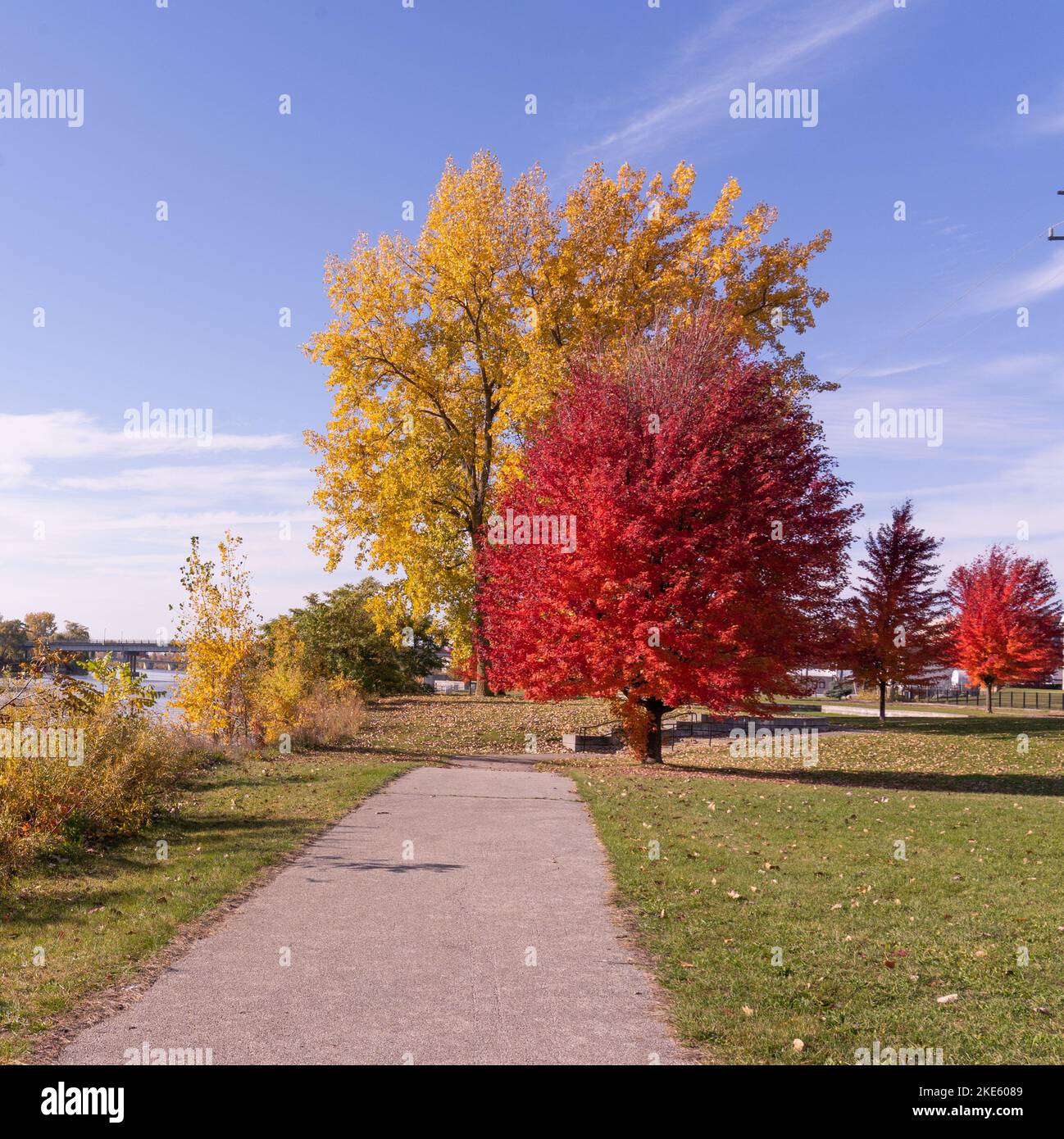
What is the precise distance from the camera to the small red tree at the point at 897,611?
108 ft

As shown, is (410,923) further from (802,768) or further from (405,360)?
(405,360)

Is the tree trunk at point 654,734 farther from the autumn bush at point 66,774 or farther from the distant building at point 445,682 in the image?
the distant building at point 445,682

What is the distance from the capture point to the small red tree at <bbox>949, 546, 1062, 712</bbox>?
40.2 meters

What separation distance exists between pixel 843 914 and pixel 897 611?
27.2 metres

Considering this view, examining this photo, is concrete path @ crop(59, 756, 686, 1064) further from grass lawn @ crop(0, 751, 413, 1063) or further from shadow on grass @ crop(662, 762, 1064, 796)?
shadow on grass @ crop(662, 762, 1064, 796)

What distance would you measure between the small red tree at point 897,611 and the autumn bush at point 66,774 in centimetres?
2567

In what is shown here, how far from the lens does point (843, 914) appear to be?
27.0ft

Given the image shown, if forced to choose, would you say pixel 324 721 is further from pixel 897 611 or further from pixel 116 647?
pixel 116 647

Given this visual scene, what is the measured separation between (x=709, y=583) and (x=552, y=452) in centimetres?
417

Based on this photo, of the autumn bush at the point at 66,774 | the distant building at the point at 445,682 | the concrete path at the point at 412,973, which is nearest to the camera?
the concrete path at the point at 412,973

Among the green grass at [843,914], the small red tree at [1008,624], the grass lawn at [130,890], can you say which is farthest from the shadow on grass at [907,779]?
the small red tree at [1008,624]

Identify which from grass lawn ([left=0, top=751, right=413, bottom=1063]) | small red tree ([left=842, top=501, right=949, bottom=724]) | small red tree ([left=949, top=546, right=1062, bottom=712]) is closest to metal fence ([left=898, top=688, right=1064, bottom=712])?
small red tree ([left=949, top=546, right=1062, bottom=712])

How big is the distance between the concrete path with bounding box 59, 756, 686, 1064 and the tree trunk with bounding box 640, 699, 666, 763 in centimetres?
1001

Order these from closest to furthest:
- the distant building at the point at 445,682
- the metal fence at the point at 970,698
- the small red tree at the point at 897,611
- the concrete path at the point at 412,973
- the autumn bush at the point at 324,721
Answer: the concrete path at the point at 412,973
the autumn bush at the point at 324,721
the small red tree at the point at 897,611
the distant building at the point at 445,682
the metal fence at the point at 970,698
